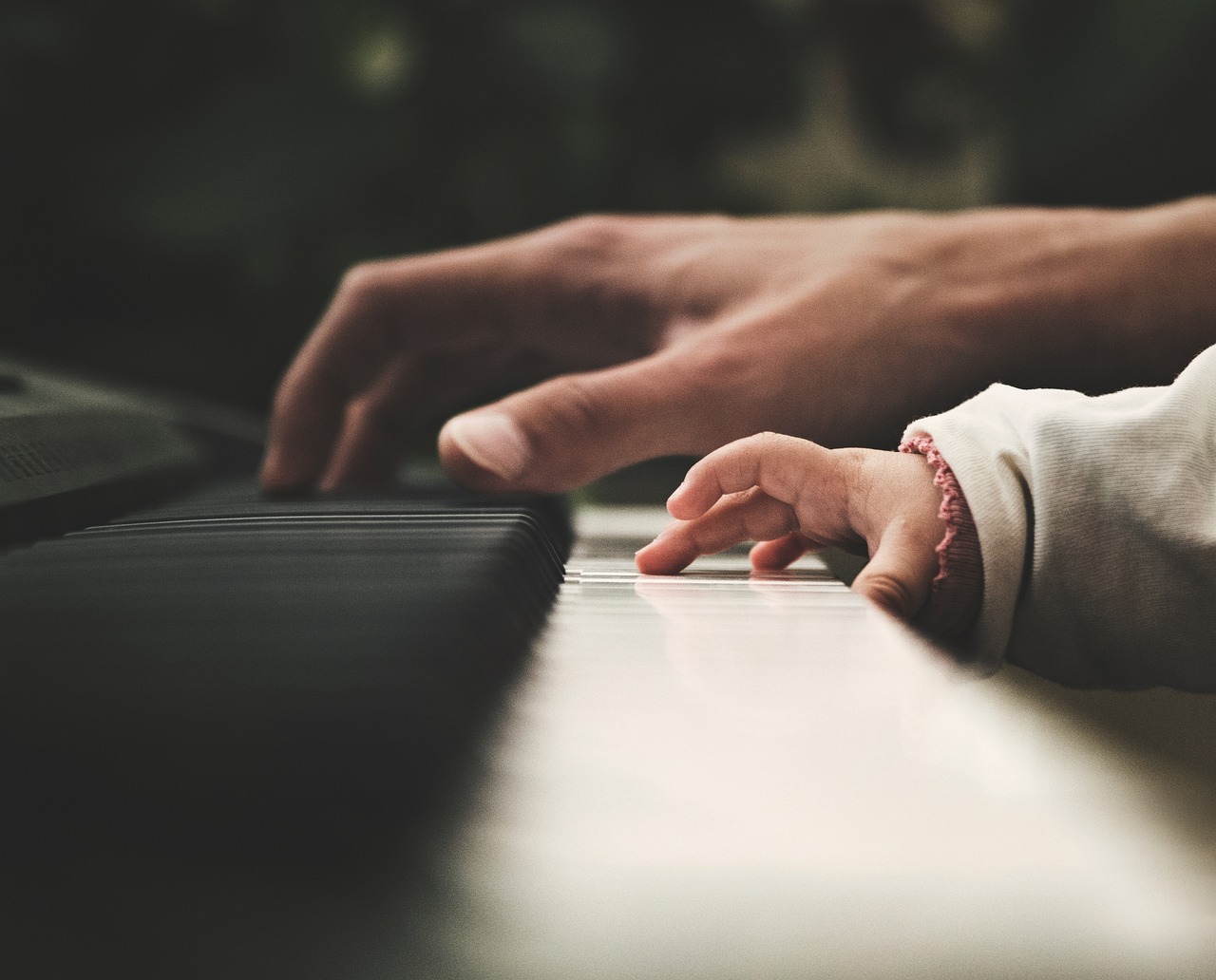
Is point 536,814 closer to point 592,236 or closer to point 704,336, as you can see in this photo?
point 704,336

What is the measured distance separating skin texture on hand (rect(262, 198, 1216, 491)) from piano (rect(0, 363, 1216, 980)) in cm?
18

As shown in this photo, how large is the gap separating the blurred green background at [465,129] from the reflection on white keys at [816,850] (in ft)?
3.81

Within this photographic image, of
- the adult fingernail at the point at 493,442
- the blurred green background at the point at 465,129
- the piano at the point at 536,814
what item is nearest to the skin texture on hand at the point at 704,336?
the adult fingernail at the point at 493,442

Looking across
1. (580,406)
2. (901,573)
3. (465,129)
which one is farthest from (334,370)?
(465,129)

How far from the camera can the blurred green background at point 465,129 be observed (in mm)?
1265

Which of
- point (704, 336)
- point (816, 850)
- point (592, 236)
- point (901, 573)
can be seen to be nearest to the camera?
point (816, 850)

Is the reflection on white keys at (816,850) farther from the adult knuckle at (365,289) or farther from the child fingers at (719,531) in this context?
the adult knuckle at (365,289)

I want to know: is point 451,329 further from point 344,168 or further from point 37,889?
point 344,168

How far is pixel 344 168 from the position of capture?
136 cm

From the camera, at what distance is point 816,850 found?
0.12 m

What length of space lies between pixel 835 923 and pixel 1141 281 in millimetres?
431

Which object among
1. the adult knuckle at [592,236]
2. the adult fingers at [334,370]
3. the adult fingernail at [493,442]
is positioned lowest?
the adult fingers at [334,370]

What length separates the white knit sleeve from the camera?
0.96ft

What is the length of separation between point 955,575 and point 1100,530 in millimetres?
45
